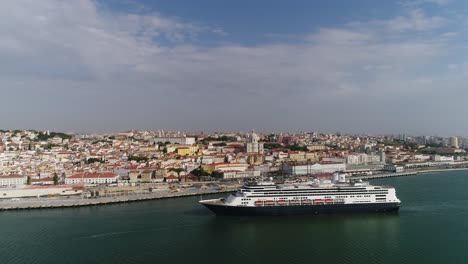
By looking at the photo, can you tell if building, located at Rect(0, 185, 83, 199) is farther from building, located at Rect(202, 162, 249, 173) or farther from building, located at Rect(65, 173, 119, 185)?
building, located at Rect(202, 162, 249, 173)

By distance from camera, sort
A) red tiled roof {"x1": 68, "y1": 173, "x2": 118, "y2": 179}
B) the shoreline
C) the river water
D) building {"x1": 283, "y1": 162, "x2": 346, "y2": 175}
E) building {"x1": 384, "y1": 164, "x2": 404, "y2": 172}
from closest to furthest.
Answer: the river water, the shoreline, red tiled roof {"x1": 68, "y1": 173, "x2": 118, "y2": 179}, building {"x1": 283, "y1": 162, "x2": 346, "y2": 175}, building {"x1": 384, "y1": 164, "x2": 404, "y2": 172}

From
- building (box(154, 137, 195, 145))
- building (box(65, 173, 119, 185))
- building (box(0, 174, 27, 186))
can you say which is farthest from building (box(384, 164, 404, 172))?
building (box(0, 174, 27, 186))

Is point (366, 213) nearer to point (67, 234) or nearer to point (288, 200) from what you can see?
point (288, 200)

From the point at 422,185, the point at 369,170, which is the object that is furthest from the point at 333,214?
the point at 369,170

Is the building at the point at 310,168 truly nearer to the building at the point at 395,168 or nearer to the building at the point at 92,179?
the building at the point at 395,168

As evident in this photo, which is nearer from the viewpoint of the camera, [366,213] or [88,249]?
[88,249]

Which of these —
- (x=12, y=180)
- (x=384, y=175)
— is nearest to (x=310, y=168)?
(x=384, y=175)
